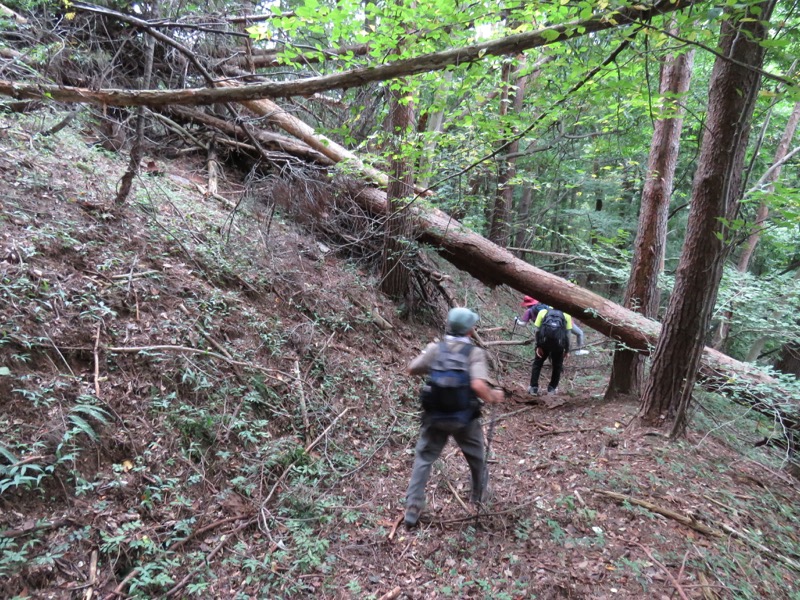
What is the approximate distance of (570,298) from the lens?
260 inches

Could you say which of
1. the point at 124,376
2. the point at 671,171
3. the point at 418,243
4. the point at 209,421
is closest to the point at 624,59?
the point at 671,171

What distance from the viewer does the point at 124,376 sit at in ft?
12.1

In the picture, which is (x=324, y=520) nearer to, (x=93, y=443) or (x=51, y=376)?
(x=93, y=443)

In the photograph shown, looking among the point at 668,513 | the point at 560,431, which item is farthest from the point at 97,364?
the point at 560,431

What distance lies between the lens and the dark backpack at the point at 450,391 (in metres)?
3.38

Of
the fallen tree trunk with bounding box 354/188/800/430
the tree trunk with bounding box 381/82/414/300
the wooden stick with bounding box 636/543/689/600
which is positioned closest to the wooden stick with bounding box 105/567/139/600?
the wooden stick with bounding box 636/543/689/600

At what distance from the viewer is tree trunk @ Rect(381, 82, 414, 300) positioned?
6.84 meters

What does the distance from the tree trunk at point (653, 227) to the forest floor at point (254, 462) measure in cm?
55

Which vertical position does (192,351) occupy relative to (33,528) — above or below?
above

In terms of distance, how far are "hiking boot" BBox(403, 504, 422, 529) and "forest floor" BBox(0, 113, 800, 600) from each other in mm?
77

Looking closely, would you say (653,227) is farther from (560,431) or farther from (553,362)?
(560,431)

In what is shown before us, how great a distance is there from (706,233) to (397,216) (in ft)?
14.3

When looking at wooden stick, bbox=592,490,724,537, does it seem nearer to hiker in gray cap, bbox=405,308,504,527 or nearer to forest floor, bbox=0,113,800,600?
forest floor, bbox=0,113,800,600

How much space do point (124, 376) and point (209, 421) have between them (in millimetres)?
849
